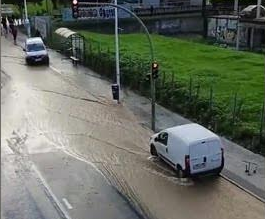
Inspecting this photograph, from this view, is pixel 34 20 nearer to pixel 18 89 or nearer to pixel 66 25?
pixel 66 25

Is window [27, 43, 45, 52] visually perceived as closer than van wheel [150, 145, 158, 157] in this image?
No

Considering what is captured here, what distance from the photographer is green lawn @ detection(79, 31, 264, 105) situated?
2552 centimetres

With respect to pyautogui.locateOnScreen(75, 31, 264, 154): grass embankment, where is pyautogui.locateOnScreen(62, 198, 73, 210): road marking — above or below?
below

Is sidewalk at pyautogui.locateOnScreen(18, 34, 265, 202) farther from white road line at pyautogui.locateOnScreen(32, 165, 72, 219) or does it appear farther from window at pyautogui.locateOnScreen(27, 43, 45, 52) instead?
window at pyautogui.locateOnScreen(27, 43, 45, 52)

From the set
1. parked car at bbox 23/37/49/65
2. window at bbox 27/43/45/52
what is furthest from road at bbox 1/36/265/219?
window at bbox 27/43/45/52

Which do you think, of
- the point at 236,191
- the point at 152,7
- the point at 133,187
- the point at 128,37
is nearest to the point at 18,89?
the point at 133,187

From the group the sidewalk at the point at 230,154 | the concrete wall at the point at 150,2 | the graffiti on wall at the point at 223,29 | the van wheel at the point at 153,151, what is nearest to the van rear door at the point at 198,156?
the sidewalk at the point at 230,154

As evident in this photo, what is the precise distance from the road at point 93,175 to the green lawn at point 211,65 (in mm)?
5232

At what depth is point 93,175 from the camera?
16.2 metres

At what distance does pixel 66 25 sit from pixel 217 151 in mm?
45730

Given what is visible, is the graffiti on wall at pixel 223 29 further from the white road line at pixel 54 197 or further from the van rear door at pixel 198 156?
the white road line at pixel 54 197

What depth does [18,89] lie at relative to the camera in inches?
1159

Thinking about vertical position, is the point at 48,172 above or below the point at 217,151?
below

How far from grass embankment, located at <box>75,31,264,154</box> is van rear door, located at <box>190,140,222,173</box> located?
371 centimetres
